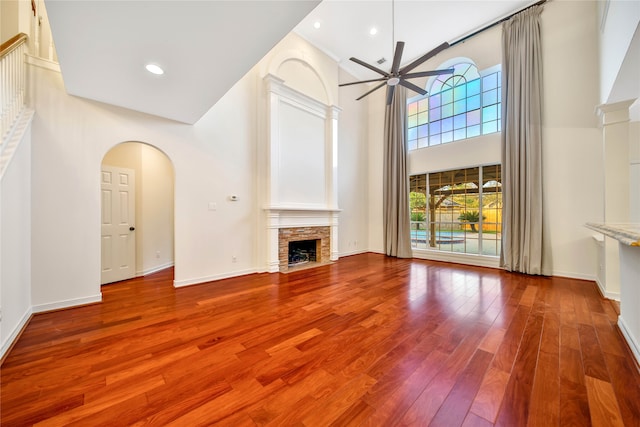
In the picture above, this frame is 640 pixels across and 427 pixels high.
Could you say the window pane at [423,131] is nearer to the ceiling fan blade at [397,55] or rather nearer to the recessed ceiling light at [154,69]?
the ceiling fan blade at [397,55]

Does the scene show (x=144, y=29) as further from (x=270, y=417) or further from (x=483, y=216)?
(x=483, y=216)

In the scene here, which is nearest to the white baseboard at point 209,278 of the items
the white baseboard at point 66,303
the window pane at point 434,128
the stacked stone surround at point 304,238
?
the stacked stone surround at point 304,238

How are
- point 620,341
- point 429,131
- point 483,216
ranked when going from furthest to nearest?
point 429,131 < point 483,216 < point 620,341

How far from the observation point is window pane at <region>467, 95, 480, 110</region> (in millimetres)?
5089

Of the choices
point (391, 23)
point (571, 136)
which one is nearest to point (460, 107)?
point (571, 136)

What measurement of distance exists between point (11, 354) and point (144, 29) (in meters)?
2.80

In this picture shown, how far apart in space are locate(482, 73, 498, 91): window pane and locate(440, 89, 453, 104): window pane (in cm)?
65

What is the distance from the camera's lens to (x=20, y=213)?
7.72ft

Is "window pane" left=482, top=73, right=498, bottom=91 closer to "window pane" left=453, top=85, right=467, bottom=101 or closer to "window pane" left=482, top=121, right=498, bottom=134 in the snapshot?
"window pane" left=453, top=85, right=467, bottom=101

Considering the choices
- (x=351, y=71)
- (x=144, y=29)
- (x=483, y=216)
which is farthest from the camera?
(x=351, y=71)

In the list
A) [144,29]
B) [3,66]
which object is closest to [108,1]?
[144,29]

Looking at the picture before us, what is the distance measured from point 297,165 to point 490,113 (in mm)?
4177

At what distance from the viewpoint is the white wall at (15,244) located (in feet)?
6.43

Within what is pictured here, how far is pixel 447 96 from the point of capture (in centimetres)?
556
